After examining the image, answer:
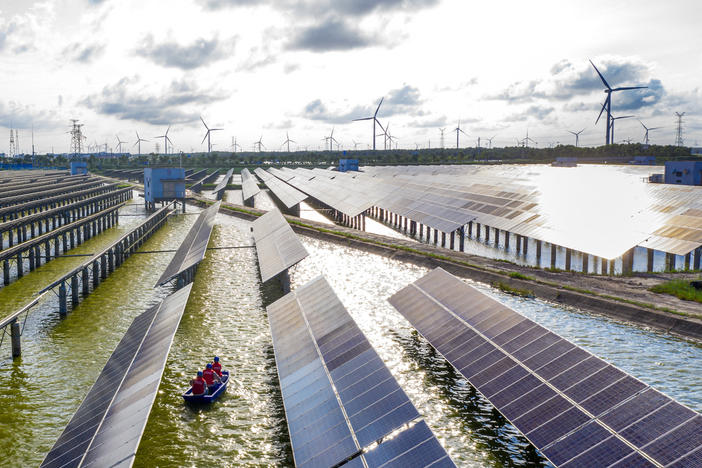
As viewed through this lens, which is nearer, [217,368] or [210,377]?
[210,377]

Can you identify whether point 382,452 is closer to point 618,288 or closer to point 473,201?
point 618,288

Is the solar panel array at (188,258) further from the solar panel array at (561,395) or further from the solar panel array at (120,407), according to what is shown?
the solar panel array at (561,395)

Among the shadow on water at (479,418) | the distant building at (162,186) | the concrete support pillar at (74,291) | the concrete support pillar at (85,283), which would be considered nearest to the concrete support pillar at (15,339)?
the concrete support pillar at (74,291)

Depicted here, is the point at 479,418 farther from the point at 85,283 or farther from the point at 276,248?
the point at 85,283

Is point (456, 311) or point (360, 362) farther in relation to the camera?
point (456, 311)

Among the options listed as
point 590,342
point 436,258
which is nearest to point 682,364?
point 590,342

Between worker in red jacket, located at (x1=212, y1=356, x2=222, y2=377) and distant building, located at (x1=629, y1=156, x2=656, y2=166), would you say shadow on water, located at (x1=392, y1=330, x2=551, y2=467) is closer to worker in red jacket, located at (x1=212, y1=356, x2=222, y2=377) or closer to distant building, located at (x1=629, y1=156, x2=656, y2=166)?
worker in red jacket, located at (x1=212, y1=356, x2=222, y2=377)

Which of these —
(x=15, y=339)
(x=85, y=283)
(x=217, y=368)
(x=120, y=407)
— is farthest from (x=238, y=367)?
(x=85, y=283)
